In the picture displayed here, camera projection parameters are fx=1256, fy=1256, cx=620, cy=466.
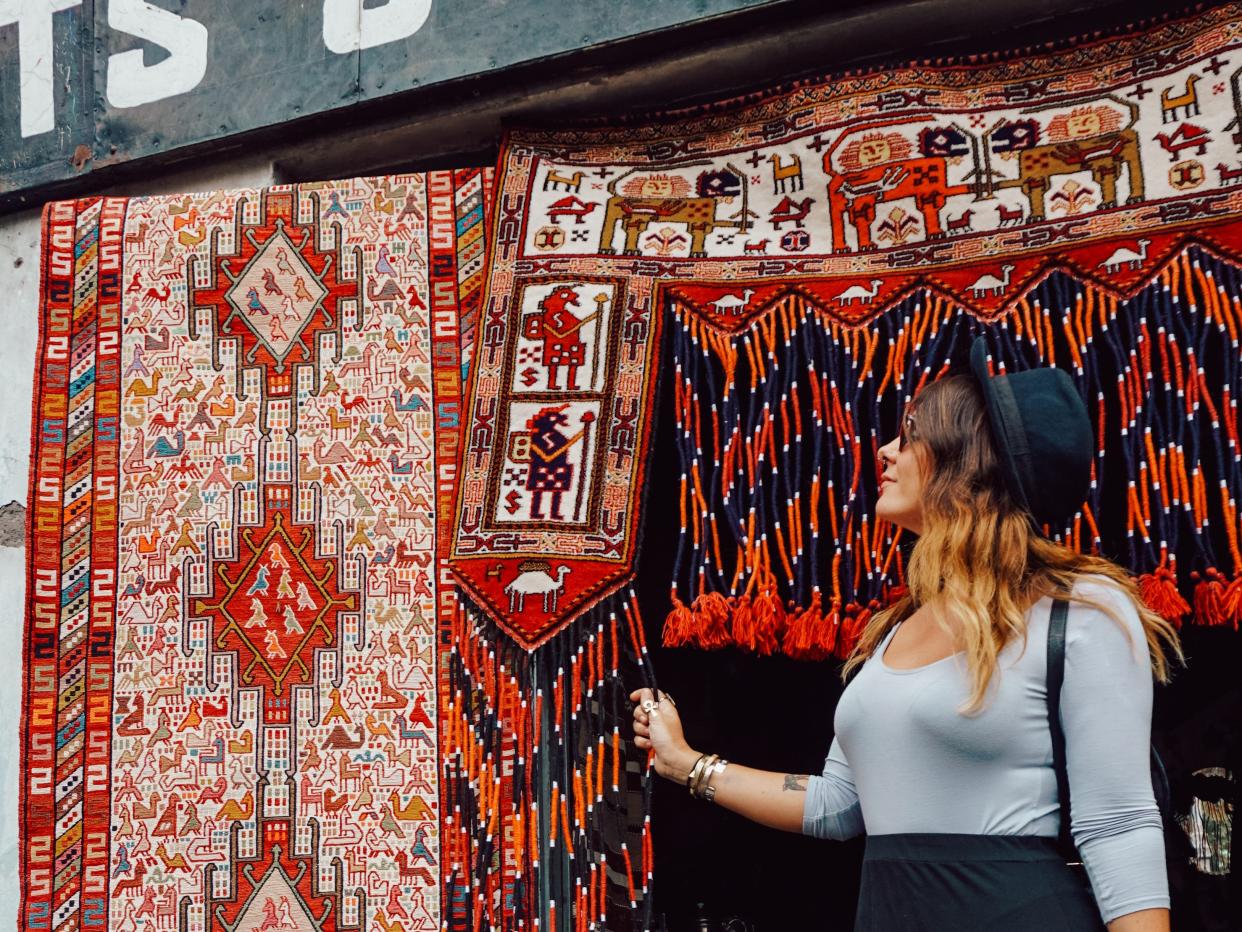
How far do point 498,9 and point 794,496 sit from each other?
141 centimetres

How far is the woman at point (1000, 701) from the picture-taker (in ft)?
5.48

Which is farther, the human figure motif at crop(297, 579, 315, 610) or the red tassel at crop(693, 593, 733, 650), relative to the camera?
the human figure motif at crop(297, 579, 315, 610)

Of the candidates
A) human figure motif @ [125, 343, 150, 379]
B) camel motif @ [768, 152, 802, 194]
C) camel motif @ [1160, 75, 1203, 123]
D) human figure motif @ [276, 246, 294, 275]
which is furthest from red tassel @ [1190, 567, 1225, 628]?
human figure motif @ [125, 343, 150, 379]

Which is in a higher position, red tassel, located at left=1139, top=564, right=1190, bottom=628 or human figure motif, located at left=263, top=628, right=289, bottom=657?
red tassel, located at left=1139, top=564, right=1190, bottom=628

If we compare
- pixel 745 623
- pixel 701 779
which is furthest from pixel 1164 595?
pixel 701 779

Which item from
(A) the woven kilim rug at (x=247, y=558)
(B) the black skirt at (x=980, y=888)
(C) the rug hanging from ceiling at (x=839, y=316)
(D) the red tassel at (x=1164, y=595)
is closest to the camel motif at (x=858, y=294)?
(C) the rug hanging from ceiling at (x=839, y=316)

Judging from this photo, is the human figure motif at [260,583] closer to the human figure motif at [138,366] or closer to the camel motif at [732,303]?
the human figure motif at [138,366]

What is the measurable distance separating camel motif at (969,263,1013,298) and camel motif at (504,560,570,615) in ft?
3.39

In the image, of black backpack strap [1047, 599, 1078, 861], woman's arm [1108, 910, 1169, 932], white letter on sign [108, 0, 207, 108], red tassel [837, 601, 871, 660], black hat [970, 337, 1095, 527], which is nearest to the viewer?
woman's arm [1108, 910, 1169, 932]

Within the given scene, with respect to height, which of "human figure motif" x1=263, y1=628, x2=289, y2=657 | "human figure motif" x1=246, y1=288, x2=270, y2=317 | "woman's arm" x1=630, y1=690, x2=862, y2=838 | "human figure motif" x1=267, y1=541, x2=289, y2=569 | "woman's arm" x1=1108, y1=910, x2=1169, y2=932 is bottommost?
"woman's arm" x1=1108, y1=910, x2=1169, y2=932

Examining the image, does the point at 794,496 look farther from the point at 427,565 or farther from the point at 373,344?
the point at 373,344

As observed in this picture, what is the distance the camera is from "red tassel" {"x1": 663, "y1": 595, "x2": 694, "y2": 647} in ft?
8.52

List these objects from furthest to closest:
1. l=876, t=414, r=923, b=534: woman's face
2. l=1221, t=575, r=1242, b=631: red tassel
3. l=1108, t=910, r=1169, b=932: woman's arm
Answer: l=1221, t=575, r=1242, b=631: red tassel < l=876, t=414, r=923, b=534: woman's face < l=1108, t=910, r=1169, b=932: woman's arm

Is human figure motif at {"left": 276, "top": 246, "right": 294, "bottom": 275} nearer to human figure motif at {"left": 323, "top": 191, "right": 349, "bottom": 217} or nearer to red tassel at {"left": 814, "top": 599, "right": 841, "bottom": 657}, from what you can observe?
human figure motif at {"left": 323, "top": 191, "right": 349, "bottom": 217}
